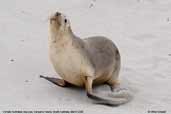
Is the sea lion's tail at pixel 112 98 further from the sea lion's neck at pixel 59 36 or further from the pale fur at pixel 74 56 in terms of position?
the sea lion's neck at pixel 59 36

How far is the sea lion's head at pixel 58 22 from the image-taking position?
4070mm

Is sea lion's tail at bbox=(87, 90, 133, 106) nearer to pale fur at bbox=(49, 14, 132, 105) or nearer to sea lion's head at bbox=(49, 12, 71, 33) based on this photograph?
pale fur at bbox=(49, 14, 132, 105)

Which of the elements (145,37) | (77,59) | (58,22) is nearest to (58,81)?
(77,59)

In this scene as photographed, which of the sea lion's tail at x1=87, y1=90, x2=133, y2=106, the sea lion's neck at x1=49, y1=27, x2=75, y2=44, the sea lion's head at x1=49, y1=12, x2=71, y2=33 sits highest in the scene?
the sea lion's head at x1=49, y1=12, x2=71, y2=33

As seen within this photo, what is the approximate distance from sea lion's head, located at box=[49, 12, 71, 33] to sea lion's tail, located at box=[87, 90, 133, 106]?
61 centimetres

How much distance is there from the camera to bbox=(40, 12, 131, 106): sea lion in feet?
13.6

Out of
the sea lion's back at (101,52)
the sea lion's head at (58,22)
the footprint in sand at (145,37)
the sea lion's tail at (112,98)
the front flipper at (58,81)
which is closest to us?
the sea lion's head at (58,22)

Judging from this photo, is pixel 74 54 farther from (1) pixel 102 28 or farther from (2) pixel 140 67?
(1) pixel 102 28

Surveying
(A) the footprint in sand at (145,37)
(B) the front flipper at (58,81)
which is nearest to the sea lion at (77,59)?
(B) the front flipper at (58,81)

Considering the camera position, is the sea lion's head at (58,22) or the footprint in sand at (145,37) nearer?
the sea lion's head at (58,22)

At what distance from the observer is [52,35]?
4.15 meters

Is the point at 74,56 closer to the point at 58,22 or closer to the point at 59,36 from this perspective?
the point at 59,36

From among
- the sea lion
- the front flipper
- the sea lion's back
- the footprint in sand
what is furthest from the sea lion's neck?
the footprint in sand

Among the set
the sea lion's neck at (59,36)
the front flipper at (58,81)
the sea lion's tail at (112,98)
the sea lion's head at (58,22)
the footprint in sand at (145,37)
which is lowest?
the sea lion's tail at (112,98)
